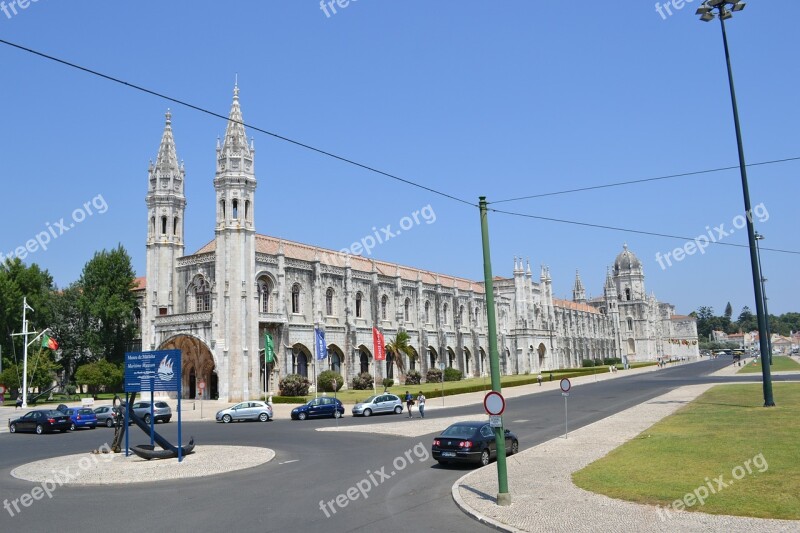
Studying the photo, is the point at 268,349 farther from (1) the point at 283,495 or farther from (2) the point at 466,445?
(1) the point at 283,495

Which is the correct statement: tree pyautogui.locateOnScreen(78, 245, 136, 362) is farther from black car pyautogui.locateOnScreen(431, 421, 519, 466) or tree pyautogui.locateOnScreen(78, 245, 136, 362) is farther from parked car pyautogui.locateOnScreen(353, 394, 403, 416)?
black car pyautogui.locateOnScreen(431, 421, 519, 466)

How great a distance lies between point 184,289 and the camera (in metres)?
57.0

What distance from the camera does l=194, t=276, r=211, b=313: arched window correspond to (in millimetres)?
55531

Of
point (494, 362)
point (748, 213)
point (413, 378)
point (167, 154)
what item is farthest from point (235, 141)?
point (494, 362)

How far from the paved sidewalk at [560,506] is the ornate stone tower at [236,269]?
112 ft

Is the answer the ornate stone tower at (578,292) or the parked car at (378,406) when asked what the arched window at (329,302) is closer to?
the parked car at (378,406)

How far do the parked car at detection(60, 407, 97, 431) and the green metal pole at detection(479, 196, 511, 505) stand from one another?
28466 mm

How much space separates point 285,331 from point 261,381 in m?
4.51

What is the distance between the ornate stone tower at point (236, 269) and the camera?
50.2 metres

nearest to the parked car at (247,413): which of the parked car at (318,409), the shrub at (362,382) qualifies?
the parked car at (318,409)

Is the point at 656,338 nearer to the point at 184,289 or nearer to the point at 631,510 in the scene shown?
the point at 184,289

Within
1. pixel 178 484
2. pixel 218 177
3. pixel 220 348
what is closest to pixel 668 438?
pixel 178 484

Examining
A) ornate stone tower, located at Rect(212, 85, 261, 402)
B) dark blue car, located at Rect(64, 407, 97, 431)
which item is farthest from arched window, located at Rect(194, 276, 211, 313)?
dark blue car, located at Rect(64, 407, 97, 431)

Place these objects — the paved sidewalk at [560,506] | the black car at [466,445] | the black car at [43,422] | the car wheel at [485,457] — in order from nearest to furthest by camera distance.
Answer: the paved sidewalk at [560,506] < the black car at [466,445] < the car wheel at [485,457] < the black car at [43,422]
